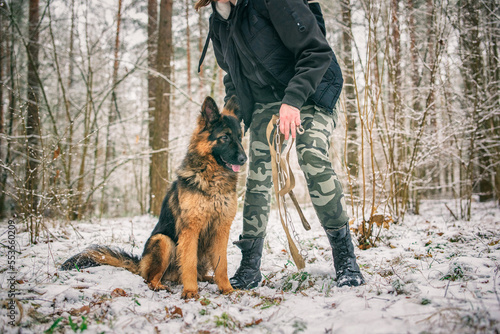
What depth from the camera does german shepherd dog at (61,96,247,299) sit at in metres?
2.37

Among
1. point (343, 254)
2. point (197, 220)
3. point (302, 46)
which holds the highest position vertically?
point (302, 46)

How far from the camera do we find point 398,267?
2502 millimetres

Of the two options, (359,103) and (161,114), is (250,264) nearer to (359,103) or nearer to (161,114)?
(359,103)

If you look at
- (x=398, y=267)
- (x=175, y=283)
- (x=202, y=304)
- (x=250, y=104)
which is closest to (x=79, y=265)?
(x=175, y=283)

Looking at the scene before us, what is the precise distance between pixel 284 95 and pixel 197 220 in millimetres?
1311

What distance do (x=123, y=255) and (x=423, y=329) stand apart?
100 inches

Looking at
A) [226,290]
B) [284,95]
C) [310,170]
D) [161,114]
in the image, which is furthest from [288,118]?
[161,114]

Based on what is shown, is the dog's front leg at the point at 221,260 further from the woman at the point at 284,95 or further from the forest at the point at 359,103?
the forest at the point at 359,103

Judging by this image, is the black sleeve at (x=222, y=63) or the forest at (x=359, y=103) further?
the forest at (x=359, y=103)

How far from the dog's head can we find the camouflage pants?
0.69 feet

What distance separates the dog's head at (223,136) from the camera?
2697 millimetres

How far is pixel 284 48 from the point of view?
7.61 feet

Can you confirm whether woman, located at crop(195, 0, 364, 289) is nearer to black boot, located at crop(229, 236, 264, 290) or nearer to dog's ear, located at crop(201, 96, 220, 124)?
black boot, located at crop(229, 236, 264, 290)

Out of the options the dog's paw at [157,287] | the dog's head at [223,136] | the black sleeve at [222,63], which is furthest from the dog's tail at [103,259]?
the black sleeve at [222,63]
